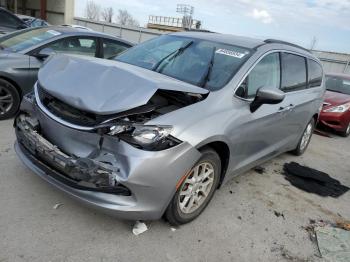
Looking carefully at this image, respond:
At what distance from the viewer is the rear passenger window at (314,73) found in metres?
5.54

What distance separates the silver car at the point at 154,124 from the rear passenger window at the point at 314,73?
1.50 m

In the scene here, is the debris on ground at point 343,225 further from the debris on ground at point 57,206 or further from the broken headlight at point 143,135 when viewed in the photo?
the debris on ground at point 57,206

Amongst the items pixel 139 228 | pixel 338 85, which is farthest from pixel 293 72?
pixel 338 85

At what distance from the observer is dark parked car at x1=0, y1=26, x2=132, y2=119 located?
5.38 meters

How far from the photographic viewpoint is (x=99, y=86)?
299 centimetres

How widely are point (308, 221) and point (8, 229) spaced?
9.72 ft

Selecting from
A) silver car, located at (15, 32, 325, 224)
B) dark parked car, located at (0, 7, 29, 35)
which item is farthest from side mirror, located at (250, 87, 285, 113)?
dark parked car, located at (0, 7, 29, 35)

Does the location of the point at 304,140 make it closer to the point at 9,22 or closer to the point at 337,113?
the point at 337,113

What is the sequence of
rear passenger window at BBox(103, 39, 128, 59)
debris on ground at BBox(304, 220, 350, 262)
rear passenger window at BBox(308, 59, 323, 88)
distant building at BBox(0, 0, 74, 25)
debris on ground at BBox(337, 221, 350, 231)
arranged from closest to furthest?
debris on ground at BBox(304, 220, 350, 262)
debris on ground at BBox(337, 221, 350, 231)
rear passenger window at BBox(308, 59, 323, 88)
rear passenger window at BBox(103, 39, 128, 59)
distant building at BBox(0, 0, 74, 25)

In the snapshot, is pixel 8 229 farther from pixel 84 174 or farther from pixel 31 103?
pixel 31 103

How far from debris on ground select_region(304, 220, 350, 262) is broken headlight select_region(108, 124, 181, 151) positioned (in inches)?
72.8

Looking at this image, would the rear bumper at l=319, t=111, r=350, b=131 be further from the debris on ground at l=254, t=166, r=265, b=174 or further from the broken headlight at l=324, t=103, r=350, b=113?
the debris on ground at l=254, t=166, r=265, b=174

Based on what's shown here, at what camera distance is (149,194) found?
2859 mm

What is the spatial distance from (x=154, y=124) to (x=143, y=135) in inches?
4.9
